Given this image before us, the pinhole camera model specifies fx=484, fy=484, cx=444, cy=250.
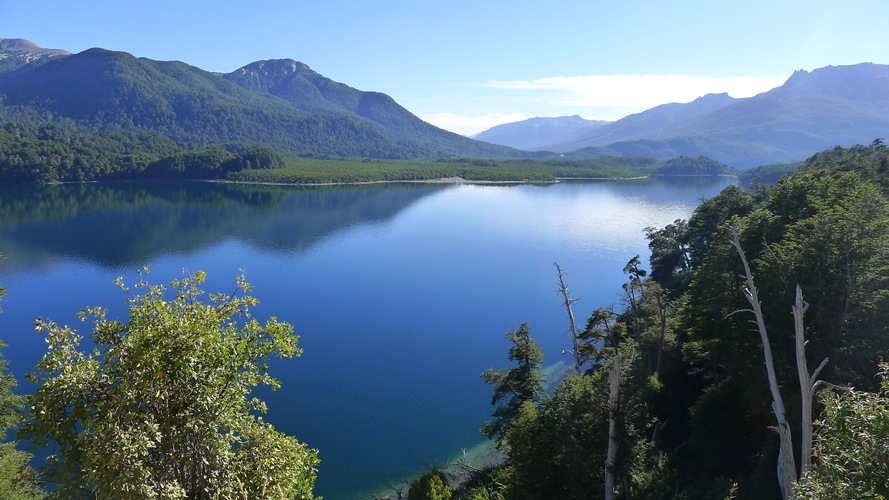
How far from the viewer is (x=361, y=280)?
4475 cm

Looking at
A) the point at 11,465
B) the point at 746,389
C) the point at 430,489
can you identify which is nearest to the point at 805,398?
the point at 746,389

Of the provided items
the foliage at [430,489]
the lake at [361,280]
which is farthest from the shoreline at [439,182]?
the foliage at [430,489]

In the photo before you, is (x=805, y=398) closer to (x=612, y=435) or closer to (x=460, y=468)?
(x=612, y=435)

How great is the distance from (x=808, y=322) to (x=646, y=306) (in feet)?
31.0

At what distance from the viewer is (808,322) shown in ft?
45.9

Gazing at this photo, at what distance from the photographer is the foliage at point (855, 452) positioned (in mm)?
4664

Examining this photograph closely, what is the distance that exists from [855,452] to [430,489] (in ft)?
42.3

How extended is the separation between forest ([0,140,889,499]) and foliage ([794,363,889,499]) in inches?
0.7

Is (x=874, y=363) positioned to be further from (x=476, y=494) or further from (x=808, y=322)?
(x=476, y=494)

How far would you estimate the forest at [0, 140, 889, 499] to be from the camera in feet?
16.3

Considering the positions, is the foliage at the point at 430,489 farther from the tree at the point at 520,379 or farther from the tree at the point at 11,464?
the tree at the point at 11,464

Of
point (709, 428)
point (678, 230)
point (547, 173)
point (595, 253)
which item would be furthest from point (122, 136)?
point (709, 428)

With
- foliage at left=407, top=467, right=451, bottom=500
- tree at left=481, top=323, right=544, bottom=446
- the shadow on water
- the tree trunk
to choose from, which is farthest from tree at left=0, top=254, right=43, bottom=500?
the shadow on water

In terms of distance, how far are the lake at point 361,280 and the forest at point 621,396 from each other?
131 centimetres
